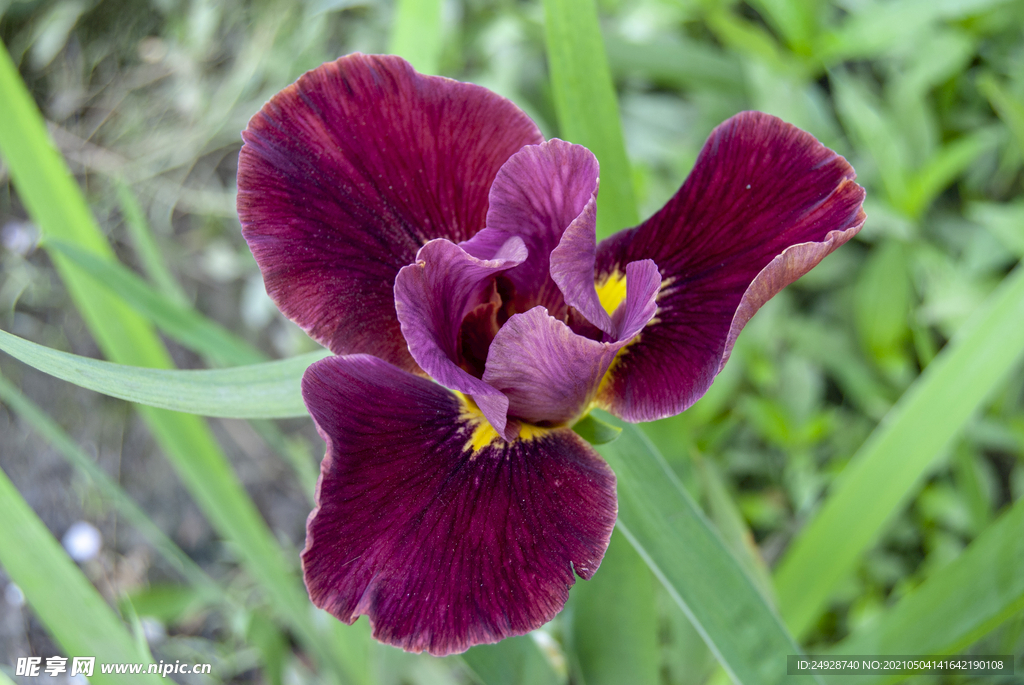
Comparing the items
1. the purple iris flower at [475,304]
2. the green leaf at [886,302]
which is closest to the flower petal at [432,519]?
the purple iris flower at [475,304]

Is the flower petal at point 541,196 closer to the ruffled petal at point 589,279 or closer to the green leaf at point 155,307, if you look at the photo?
the ruffled petal at point 589,279

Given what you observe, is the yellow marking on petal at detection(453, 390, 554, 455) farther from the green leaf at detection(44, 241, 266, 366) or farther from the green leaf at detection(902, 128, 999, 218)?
the green leaf at detection(902, 128, 999, 218)

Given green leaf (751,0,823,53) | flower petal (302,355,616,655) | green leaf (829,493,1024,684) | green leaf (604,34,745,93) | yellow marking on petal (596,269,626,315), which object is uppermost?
green leaf (751,0,823,53)

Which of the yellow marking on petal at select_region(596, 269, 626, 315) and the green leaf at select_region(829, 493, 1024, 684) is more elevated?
the yellow marking on petal at select_region(596, 269, 626, 315)

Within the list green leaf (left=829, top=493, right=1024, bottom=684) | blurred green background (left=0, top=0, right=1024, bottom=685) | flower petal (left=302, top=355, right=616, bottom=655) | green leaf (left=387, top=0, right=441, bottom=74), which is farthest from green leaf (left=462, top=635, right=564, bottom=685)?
green leaf (left=387, top=0, right=441, bottom=74)

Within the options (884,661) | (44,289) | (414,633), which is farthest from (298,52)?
(884,661)

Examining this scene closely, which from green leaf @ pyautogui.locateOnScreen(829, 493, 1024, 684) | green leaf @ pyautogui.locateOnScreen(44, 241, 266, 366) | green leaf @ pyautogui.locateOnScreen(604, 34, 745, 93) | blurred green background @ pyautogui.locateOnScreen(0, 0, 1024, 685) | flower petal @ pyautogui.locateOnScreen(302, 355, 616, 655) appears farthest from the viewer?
green leaf @ pyautogui.locateOnScreen(604, 34, 745, 93)
